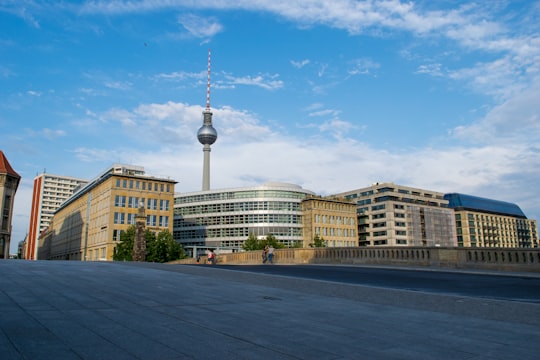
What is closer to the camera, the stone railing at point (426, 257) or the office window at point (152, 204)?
the stone railing at point (426, 257)

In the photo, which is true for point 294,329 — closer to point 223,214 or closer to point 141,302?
point 141,302

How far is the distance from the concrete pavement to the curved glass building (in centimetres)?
9861

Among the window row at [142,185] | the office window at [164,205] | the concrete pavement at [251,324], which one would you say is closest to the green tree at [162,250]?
the office window at [164,205]

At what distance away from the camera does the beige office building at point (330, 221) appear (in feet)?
384

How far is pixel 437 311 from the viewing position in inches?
394

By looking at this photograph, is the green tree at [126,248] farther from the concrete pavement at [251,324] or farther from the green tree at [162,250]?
the concrete pavement at [251,324]

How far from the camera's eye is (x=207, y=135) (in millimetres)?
161375

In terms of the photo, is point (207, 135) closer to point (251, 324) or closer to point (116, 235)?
point (116, 235)

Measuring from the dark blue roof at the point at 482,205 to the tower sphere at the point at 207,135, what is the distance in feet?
286

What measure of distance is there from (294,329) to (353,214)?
126 metres

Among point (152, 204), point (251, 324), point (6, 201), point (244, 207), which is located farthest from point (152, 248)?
point (251, 324)

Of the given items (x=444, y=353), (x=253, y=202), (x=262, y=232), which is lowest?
(x=444, y=353)

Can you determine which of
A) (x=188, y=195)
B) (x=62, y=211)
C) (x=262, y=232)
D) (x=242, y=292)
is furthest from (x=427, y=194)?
(x=242, y=292)

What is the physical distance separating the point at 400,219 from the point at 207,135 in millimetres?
73687
